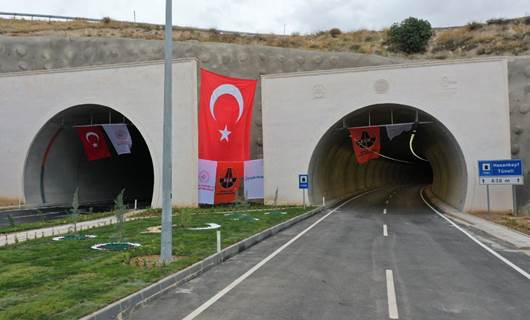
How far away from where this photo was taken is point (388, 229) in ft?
58.2

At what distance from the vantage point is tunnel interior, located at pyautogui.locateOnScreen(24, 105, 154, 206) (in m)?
30.8

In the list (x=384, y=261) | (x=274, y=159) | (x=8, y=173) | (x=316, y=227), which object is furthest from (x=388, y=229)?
(x=8, y=173)

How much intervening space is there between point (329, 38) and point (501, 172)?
4020 centimetres

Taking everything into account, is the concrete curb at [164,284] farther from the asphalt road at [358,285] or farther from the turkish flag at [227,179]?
the turkish flag at [227,179]

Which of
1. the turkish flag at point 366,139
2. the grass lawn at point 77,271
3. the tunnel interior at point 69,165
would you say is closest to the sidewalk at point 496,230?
the turkish flag at point 366,139

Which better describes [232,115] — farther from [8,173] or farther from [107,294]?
[107,294]

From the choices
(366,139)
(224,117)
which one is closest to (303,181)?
(366,139)

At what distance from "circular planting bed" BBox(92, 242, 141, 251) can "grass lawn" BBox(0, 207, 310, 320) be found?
27cm

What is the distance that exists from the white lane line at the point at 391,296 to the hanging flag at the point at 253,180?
18.1 meters

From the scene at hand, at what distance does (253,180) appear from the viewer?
27.7 m

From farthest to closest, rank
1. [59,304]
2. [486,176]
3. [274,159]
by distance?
[274,159] < [486,176] < [59,304]

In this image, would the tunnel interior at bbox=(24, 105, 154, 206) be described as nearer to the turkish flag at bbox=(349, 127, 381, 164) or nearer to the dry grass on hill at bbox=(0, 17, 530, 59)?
the turkish flag at bbox=(349, 127, 381, 164)

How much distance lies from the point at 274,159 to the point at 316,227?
1079cm

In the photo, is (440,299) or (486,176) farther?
(486,176)
